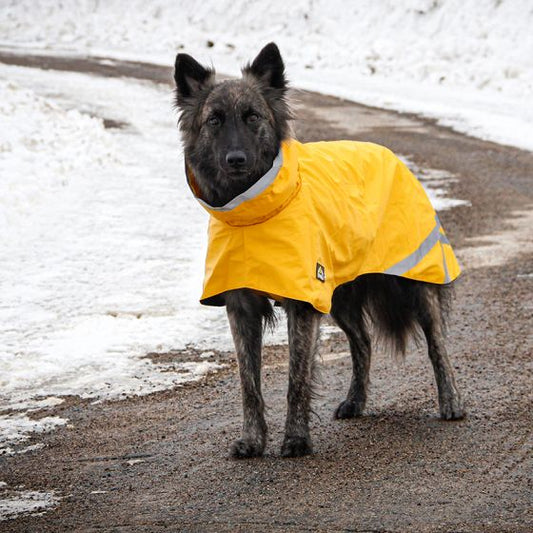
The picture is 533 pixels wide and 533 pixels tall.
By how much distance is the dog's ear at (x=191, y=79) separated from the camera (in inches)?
207

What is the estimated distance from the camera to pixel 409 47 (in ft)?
93.6

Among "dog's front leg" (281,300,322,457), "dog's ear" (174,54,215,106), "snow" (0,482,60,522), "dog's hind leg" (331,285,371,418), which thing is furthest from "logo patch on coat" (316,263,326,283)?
"snow" (0,482,60,522)

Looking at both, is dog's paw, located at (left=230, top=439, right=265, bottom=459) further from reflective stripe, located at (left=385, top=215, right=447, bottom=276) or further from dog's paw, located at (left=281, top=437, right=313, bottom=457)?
reflective stripe, located at (left=385, top=215, right=447, bottom=276)

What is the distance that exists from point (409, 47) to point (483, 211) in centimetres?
1803

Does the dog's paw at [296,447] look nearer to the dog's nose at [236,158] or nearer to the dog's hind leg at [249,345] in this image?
the dog's hind leg at [249,345]

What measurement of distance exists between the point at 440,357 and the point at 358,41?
25942 mm

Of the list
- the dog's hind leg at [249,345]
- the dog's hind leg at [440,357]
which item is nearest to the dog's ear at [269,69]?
the dog's hind leg at [249,345]

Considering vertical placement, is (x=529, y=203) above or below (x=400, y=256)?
below

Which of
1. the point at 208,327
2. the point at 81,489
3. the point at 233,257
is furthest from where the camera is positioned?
the point at 208,327

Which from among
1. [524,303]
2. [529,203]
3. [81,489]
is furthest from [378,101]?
[81,489]

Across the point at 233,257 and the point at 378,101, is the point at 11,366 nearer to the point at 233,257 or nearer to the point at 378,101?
the point at 233,257

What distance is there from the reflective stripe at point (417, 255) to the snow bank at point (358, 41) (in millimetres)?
11400

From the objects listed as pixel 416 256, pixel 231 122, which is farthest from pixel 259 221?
pixel 416 256

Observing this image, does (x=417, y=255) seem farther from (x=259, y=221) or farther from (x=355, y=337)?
(x=259, y=221)
